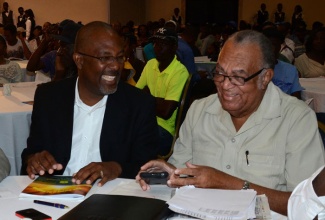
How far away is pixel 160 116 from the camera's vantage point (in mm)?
4324

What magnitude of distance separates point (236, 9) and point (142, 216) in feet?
60.8

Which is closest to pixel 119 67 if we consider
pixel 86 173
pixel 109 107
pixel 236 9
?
pixel 109 107

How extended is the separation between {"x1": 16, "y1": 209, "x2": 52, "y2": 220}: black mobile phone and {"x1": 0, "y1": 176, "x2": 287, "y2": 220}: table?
0.02m

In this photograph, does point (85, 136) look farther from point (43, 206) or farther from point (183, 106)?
point (183, 106)

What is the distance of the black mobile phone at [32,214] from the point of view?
5.99ft

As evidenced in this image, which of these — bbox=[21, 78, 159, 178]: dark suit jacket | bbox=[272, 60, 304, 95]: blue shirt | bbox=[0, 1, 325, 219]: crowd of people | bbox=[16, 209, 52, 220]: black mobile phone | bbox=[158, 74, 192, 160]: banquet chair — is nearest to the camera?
bbox=[16, 209, 52, 220]: black mobile phone

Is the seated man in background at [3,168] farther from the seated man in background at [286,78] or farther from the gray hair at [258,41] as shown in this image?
the seated man in background at [286,78]

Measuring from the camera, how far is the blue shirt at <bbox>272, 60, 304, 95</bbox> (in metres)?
4.51

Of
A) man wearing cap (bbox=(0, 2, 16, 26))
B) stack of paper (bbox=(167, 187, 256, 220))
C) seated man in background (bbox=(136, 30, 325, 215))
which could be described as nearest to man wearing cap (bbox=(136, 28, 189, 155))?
seated man in background (bbox=(136, 30, 325, 215))

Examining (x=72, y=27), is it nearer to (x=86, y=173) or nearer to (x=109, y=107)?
(x=109, y=107)

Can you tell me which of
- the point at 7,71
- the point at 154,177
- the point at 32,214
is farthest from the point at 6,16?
the point at 32,214

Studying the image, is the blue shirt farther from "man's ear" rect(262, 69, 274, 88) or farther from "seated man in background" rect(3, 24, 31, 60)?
"seated man in background" rect(3, 24, 31, 60)

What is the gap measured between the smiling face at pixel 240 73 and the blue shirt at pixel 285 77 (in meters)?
2.25

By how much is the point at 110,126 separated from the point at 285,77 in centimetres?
230
